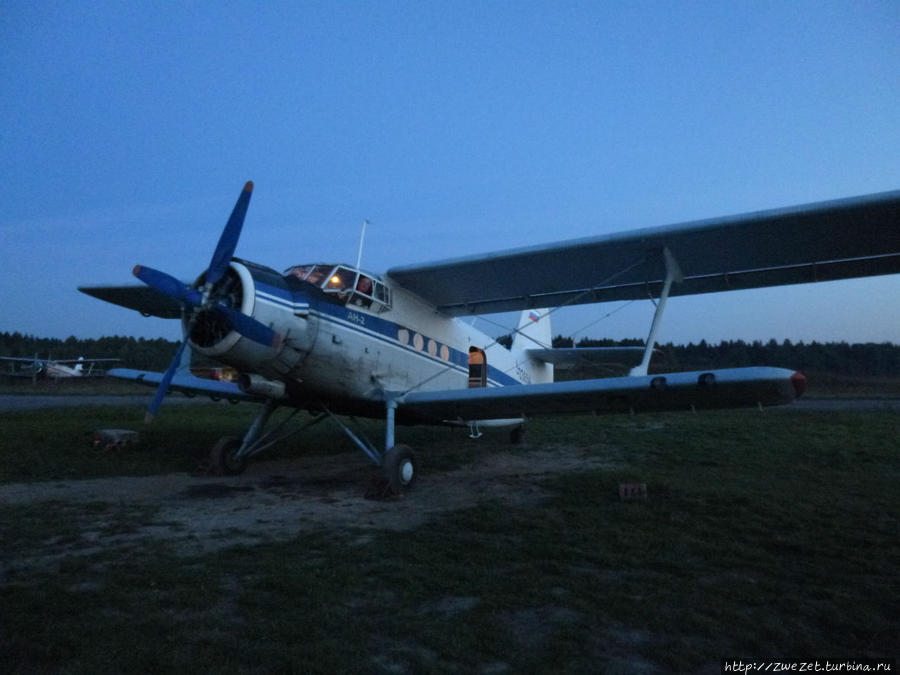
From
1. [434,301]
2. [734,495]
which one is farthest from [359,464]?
[734,495]

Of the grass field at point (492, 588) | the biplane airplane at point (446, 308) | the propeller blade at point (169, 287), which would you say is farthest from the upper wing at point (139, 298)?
the grass field at point (492, 588)

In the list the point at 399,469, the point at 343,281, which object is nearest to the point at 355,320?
the point at 343,281

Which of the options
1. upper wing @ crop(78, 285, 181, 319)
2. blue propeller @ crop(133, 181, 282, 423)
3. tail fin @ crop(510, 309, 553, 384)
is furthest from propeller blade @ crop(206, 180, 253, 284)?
tail fin @ crop(510, 309, 553, 384)

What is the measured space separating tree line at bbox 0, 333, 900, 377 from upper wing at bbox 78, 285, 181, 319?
120 ft

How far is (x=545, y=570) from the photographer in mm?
4383

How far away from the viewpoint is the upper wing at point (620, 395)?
22.7 ft

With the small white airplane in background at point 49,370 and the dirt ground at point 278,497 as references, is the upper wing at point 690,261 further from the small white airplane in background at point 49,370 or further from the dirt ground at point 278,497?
the small white airplane in background at point 49,370

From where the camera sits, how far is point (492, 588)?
395 centimetres

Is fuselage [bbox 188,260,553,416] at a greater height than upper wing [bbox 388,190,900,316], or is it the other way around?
upper wing [bbox 388,190,900,316]

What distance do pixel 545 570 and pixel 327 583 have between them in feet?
5.36

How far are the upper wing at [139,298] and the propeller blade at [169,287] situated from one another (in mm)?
3701

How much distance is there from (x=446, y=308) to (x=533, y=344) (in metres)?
4.61

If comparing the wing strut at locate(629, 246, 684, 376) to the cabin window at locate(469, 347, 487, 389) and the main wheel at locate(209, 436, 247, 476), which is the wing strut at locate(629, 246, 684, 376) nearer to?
the cabin window at locate(469, 347, 487, 389)

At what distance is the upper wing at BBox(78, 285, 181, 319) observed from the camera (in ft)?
35.3
